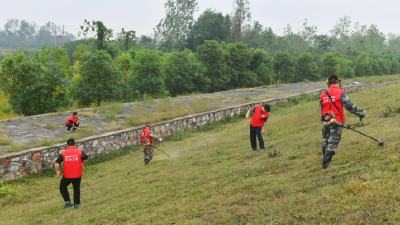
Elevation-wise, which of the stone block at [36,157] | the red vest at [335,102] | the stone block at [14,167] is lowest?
the stone block at [14,167]

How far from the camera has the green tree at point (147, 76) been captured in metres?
24.5

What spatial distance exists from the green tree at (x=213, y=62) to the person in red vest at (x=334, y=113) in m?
25.9

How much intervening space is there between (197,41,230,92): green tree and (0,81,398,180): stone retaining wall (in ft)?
45.1

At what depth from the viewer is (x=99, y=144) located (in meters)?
11.1

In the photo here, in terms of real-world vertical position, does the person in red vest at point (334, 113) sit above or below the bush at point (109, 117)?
above

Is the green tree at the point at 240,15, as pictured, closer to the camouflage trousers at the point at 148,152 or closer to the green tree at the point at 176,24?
the green tree at the point at 176,24

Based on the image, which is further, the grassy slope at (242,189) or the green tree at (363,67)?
the green tree at (363,67)

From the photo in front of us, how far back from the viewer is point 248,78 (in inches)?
1393

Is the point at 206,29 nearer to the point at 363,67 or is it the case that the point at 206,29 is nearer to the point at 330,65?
the point at 330,65

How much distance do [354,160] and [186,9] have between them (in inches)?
2409

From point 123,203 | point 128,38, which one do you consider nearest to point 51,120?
point 123,203

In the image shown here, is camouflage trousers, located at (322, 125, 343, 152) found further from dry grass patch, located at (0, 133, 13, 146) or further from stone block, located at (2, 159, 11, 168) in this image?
dry grass patch, located at (0, 133, 13, 146)

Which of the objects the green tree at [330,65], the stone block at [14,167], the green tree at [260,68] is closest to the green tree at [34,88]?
the stone block at [14,167]

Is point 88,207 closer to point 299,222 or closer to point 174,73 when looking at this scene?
point 299,222
